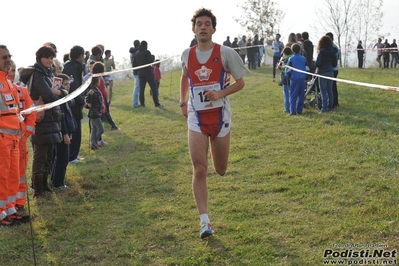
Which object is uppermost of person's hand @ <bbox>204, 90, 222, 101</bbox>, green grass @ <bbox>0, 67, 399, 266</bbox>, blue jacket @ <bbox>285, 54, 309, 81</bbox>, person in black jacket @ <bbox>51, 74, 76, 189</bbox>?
person's hand @ <bbox>204, 90, 222, 101</bbox>

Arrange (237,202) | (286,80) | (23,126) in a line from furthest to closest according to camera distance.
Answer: (286,80) < (237,202) < (23,126)

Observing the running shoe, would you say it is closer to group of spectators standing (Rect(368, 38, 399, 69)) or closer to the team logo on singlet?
the team logo on singlet

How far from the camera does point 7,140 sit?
19.4 feet

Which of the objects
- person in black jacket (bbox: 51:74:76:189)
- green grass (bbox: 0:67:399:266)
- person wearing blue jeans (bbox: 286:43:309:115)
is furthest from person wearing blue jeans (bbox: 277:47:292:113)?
person in black jacket (bbox: 51:74:76:189)

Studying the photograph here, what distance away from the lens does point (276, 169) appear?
25.8 ft

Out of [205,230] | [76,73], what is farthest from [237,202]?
[76,73]

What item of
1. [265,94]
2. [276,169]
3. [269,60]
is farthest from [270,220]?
[269,60]

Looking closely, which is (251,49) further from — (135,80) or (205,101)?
(205,101)

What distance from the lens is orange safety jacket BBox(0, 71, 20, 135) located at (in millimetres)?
5887

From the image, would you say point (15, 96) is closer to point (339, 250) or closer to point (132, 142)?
point (339, 250)

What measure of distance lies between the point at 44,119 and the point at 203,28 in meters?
2.85

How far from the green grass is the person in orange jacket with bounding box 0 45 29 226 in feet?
1.05

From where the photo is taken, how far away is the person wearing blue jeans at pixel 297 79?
12.8 m

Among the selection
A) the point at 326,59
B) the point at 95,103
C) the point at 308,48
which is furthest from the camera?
the point at 308,48
